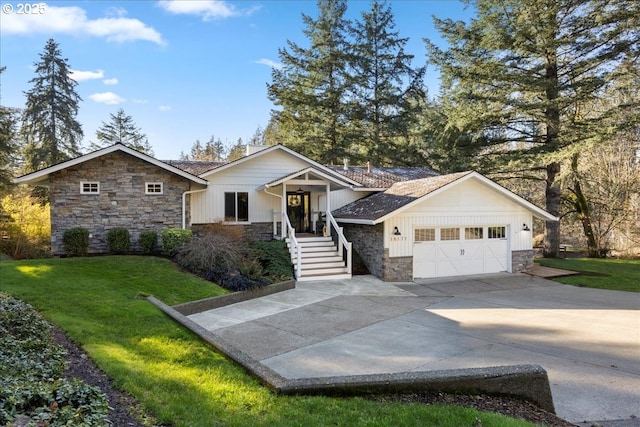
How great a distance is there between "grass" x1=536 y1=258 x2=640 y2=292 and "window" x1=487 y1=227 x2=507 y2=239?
2.49 m

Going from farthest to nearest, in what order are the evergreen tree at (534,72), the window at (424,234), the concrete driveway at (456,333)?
the evergreen tree at (534,72), the window at (424,234), the concrete driveway at (456,333)

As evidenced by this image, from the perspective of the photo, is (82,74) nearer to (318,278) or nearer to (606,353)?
(318,278)

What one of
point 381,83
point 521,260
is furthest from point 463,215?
point 381,83

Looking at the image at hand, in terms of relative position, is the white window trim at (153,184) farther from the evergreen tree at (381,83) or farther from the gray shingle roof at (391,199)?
the evergreen tree at (381,83)

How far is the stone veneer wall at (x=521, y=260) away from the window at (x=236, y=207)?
37.5ft

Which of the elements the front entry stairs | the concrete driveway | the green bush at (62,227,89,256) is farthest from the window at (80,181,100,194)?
the concrete driveway

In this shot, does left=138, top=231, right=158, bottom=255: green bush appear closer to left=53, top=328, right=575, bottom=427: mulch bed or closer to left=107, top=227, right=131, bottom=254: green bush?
left=107, top=227, right=131, bottom=254: green bush

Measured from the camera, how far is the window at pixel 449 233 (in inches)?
559

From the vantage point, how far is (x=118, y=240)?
531 inches

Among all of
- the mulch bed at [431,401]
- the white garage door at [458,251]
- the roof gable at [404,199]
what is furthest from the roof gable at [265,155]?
the mulch bed at [431,401]

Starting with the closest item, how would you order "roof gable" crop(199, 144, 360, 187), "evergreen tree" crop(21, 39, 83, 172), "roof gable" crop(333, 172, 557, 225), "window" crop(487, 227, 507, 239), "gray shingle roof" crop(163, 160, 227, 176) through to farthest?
"roof gable" crop(333, 172, 557, 225)
"window" crop(487, 227, 507, 239)
"roof gable" crop(199, 144, 360, 187)
"gray shingle roof" crop(163, 160, 227, 176)
"evergreen tree" crop(21, 39, 83, 172)

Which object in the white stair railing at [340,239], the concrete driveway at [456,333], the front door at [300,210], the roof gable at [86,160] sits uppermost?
the roof gable at [86,160]

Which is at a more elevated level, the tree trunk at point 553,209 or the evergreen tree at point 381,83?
the evergreen tree at point 381,83

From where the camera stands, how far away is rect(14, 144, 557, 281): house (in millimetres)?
13375
